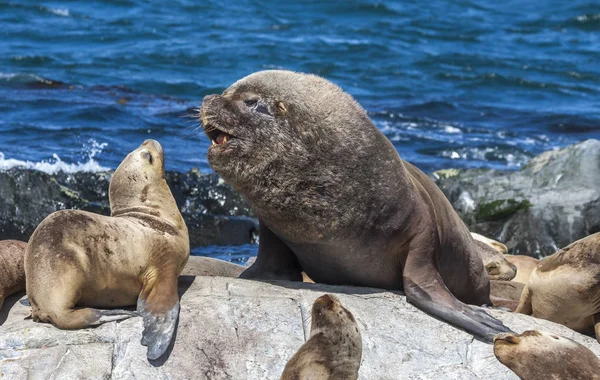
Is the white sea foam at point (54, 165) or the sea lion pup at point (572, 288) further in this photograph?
the white sea foam at point (54, 165)

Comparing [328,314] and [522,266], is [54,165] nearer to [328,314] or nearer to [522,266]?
[522,266]

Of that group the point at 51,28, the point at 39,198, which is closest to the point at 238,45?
the point at 51,28

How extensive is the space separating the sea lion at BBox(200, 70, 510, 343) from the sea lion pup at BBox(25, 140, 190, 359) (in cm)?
67

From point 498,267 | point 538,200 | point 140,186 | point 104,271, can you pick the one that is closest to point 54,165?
point 538,200

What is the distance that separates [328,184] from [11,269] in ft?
6.53

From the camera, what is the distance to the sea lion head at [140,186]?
706 cm

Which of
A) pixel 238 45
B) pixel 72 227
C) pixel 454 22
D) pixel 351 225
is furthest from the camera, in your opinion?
pixel 454 22

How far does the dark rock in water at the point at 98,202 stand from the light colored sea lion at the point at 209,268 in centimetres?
341

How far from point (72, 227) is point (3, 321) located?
0.74 m

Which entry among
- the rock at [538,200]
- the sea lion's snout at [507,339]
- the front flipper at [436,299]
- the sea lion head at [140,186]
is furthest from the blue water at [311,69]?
the sea lion's snout at [507,339]

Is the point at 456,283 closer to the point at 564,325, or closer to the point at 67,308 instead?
the point at 564,325

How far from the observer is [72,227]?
6188 millimetres

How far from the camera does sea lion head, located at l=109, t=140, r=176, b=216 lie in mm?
7062

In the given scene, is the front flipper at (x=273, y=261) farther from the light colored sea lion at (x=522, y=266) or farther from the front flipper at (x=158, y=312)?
the light colored sea lion at (x=522, y=266)
